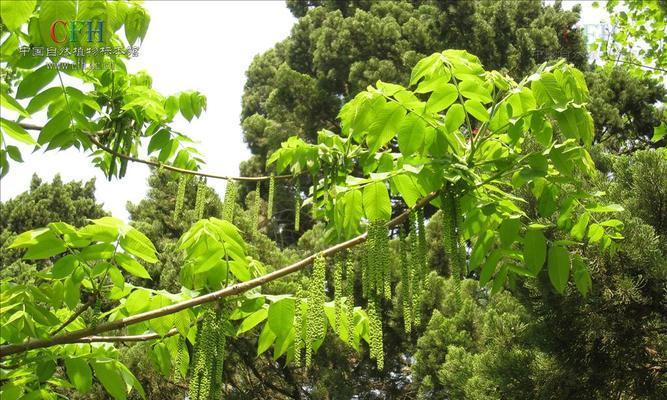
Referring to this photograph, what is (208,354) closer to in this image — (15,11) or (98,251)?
(98,251)

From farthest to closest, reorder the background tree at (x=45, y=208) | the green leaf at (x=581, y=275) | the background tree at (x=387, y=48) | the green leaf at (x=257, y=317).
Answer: the background tree at (x=45, y=208) < the background tree at (x=387, y=48) < the green leaf at (x=581, y=275) < the green leaf at (x=257, y=317)

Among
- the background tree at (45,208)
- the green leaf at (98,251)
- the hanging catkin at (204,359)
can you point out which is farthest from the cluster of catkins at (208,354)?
the background tree at (45,208)

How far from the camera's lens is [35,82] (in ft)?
8.30

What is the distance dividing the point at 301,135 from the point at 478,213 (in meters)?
16.5

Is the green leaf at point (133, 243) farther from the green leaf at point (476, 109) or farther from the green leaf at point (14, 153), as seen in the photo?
the green leaf at point (476, 109)

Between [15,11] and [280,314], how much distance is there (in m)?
1.64

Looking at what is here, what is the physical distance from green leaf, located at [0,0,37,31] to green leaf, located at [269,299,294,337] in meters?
1.55

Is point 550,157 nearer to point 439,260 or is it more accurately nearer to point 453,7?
point 439,260

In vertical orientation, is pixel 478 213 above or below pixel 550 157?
below

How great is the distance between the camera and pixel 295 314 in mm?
2604

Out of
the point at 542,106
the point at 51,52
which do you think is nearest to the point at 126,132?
the point at 51,52

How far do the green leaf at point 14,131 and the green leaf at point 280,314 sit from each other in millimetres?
1255

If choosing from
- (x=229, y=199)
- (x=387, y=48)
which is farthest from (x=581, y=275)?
(x=387, y=48)

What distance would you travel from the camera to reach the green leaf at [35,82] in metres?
2.52
